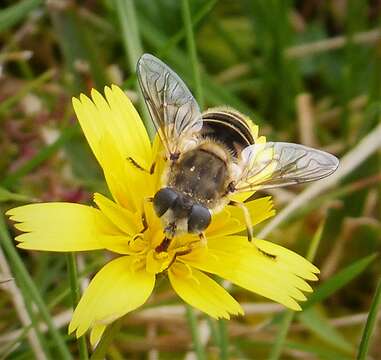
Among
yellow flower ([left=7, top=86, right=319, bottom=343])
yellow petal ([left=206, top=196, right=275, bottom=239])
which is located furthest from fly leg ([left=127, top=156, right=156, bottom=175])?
→ yellow petal ([left=206, top=196, right=275, bottom=239])

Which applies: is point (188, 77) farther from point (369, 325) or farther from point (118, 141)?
point (369, 325)

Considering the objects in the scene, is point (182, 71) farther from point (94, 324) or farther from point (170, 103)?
point (94, 324)

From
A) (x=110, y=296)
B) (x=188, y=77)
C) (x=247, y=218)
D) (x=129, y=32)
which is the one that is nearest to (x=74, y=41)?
(x=188, y=77)

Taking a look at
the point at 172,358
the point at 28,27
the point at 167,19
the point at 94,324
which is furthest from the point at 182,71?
the point at 94,324

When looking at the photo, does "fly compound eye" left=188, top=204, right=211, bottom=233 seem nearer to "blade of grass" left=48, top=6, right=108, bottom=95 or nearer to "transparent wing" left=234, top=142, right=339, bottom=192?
"transparent wing" left=234, top=142, right=339, bottom=192

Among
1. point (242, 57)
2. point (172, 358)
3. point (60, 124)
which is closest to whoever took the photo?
point (172, 358)
